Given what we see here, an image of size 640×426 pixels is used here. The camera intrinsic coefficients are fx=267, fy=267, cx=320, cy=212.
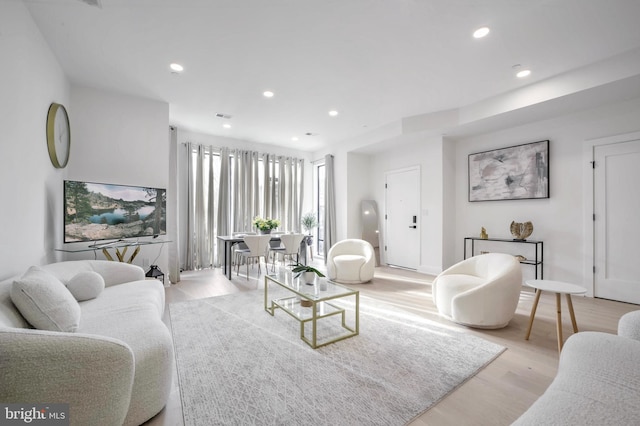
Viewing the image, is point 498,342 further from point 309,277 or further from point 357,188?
point 357,188

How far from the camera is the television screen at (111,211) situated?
3.06m

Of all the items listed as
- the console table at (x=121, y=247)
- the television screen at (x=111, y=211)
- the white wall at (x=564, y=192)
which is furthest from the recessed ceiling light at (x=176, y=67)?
the white wall at (x=564, y=192)

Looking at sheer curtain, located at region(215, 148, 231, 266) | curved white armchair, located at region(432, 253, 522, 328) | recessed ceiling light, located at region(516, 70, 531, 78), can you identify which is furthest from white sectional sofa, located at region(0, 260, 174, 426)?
recessed ceiling light, located at region(516, 70, 531, 78)

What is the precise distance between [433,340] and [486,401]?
0.77m

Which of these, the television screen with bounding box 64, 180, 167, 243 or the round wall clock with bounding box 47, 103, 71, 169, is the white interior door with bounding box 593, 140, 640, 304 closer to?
the television screen with bounding box 64, 180, 167, 243

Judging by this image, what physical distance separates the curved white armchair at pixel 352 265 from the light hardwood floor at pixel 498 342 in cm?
19

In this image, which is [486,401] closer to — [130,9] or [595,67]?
[595,67]

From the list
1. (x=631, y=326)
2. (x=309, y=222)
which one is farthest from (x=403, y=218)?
(x=631, y=326)

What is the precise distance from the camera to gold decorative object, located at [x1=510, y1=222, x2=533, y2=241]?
4.06 metres

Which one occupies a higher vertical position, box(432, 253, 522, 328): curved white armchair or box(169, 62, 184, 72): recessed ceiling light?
box(169, 62, 184, 72): recessed ceiling light

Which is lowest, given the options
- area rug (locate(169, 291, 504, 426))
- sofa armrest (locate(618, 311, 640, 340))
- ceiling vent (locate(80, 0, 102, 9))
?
area rug (locate(169, 291, 504, 426))

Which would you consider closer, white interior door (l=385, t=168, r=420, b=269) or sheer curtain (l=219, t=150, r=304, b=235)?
white interior door (l=385, t=168, r=420, b=269)

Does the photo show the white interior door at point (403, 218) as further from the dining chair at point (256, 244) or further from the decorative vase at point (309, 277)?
the decorative vase at point (309, 277)

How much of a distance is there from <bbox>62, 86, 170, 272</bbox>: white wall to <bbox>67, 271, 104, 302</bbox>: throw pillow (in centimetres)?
156
